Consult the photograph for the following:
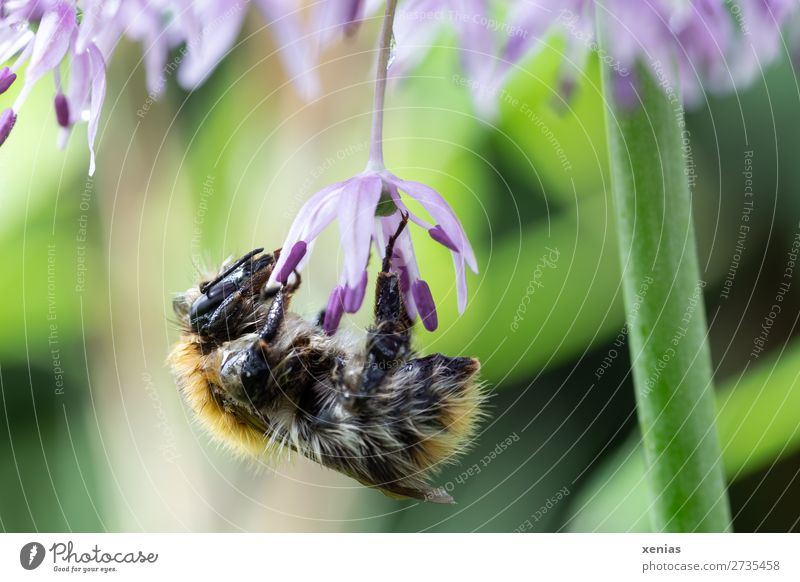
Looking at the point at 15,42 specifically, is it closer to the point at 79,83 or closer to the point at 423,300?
the point at 79,83

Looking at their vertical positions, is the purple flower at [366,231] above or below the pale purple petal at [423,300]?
above

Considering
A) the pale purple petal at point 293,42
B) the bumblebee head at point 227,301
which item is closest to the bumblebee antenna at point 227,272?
the bumblebee head at point 227,301

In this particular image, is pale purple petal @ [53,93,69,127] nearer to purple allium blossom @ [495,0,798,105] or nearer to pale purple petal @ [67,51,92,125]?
pale purple petal @ [67,51,92,125]

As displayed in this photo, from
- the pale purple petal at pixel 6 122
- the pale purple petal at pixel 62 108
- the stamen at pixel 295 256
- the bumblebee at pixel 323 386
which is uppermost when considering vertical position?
the pale purple petal at pixel 6 122

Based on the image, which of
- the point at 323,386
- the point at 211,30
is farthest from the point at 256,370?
the point at 211,30

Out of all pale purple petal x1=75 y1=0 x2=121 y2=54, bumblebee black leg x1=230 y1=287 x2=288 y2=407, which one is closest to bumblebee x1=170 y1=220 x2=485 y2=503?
bumblebee black leg x1=230 y1=287 x2=288 y2=407

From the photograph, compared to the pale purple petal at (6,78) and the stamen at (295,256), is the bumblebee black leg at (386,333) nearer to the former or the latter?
the stamen at (295,256)
